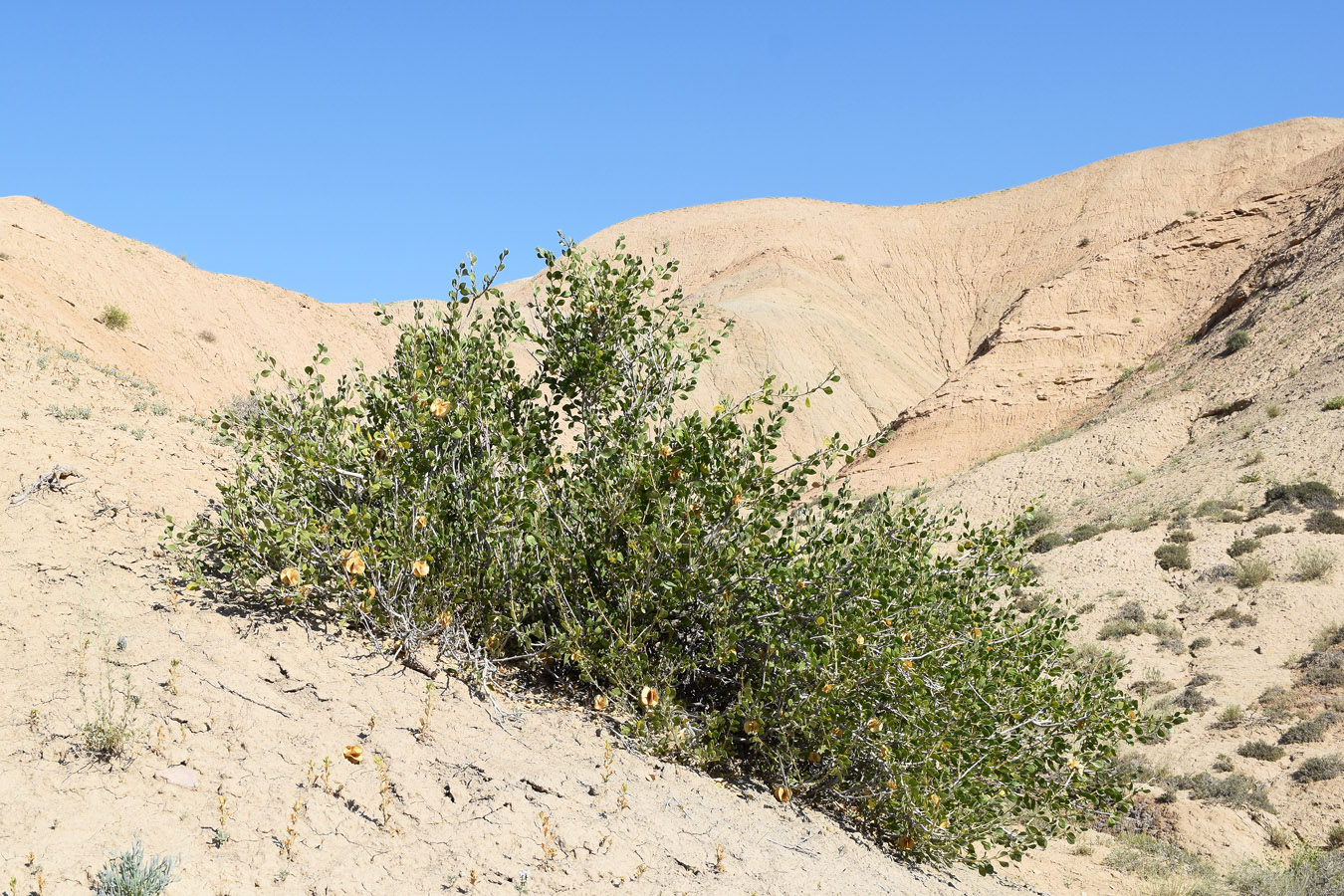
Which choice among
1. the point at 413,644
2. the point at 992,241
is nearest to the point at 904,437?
the point at 992,241

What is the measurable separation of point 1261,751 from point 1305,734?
556mm

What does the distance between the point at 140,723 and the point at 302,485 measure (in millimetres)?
1551

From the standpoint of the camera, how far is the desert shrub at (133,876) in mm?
3143

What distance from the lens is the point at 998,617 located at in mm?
6406

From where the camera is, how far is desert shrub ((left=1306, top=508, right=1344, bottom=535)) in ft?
50.5

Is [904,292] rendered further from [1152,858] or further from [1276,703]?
[1152,858]

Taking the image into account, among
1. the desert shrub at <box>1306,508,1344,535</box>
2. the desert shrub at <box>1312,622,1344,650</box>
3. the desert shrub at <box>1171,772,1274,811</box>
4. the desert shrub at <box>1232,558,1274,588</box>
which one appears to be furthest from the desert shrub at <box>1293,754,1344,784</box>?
the desert shrub at <box>1306,508,1344,535</box>

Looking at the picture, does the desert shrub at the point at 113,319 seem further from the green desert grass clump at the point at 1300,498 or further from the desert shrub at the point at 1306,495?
the desert shrub at the point at 1306,495

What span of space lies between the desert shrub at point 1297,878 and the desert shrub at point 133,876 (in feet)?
23.2

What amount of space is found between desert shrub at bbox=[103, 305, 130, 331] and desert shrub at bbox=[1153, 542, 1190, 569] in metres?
24.2

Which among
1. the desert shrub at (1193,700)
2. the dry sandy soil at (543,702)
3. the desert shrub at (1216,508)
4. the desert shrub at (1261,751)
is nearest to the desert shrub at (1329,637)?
the dry sandy soil at (543,702)

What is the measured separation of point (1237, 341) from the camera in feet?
91.4

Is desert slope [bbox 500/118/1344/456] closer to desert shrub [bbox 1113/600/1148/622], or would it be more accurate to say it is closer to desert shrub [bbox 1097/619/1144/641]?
desert shrub [bbox 1113/600/1148/622]

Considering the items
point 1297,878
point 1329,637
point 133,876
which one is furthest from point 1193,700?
point 133,876
